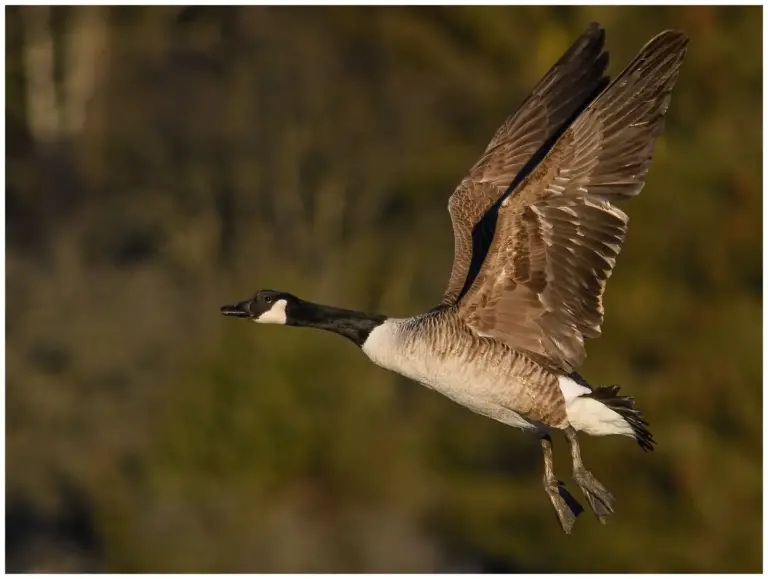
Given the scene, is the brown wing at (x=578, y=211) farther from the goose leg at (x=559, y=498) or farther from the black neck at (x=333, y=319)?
the goose leg at (x=559, y=498)

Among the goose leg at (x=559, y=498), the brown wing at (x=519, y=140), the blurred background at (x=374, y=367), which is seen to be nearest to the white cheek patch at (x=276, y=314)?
the brown wing at (x=519, y=140)

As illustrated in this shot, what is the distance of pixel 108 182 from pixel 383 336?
19.0 m

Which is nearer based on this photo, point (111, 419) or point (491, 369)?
point (491, 369)

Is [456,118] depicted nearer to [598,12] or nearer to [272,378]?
[598,12]

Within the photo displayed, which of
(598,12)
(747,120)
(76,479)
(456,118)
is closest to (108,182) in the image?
(456,118)

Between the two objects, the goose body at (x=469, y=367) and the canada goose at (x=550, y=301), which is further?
the goose body at (x=469, y=367)

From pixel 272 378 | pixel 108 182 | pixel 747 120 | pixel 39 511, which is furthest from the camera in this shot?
pixel 108 182

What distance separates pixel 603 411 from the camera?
626 cm

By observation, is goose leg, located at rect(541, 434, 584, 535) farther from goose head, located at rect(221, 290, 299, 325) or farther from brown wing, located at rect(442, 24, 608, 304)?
goose head, located at rect(221, 290, 299, 325)

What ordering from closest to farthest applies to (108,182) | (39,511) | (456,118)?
(39,511), (456,118), (108,182)

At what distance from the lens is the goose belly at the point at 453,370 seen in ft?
20.4

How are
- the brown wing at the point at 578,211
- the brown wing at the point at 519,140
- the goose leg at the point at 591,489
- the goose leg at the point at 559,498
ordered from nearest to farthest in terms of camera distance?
the brown wing at the point at 578,211 < the goose leg at the point at 591,489 < the goose leg at the point at 559,498 < the brown wing at the point at 519,140

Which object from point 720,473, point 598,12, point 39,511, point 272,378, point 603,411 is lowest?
point 39,511

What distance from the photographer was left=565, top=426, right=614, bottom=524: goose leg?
628 cm
